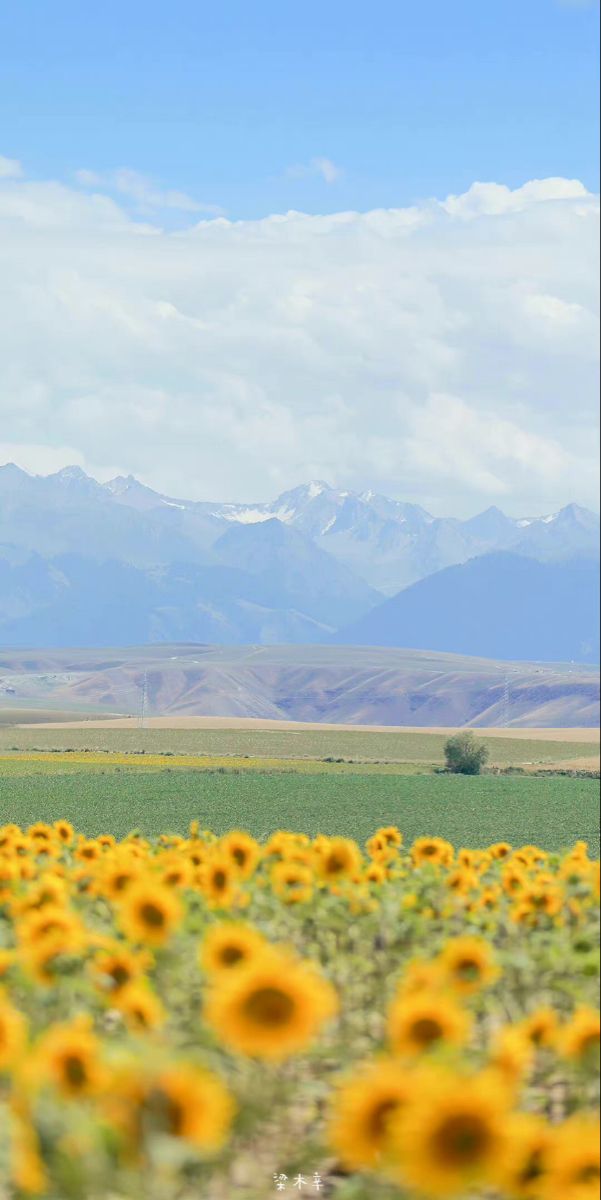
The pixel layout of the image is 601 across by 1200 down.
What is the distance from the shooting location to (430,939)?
6719mm

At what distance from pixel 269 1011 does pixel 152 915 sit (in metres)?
1.71

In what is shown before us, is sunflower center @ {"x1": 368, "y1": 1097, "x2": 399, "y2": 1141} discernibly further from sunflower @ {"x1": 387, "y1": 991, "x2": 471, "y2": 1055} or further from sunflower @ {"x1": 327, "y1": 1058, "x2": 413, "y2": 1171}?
sunflower @ {"x1": 387, "y1": 991, "x2": 471, "y2": 1055}

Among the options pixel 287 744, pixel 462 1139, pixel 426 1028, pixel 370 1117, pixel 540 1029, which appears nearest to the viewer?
pixel 462 1139

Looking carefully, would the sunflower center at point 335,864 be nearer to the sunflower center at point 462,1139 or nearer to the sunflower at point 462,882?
the sunflower at point 462,882

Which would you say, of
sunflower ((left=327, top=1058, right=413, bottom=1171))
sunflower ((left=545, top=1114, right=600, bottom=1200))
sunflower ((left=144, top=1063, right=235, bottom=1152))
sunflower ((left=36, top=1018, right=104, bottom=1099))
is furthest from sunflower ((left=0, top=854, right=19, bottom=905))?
sunflower ((left=545, top=1114, right=600, bottom=1200))

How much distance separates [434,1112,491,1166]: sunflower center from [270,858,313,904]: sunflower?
11.8ft

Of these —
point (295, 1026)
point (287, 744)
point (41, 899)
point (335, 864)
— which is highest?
point (287, 744)

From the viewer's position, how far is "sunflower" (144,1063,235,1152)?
3.56 metres

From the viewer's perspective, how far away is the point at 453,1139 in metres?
3.28

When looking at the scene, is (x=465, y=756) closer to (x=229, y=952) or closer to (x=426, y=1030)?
(x=229, y=952)

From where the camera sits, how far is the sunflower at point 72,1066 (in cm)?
386

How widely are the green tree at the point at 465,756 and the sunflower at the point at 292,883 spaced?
197 ft

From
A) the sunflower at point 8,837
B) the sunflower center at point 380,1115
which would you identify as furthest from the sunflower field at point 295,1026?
the sunflower at point 8,837

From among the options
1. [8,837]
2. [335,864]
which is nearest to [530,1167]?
[335,864]
